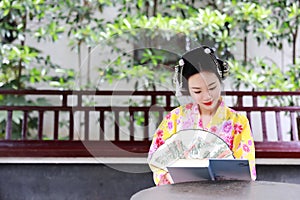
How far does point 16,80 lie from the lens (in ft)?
11.5

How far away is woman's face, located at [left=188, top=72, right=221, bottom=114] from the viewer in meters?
1.67

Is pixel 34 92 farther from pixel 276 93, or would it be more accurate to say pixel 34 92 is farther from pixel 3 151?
pixel 276 93

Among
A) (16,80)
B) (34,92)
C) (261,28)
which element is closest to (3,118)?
(16,80)

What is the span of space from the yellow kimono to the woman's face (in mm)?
40

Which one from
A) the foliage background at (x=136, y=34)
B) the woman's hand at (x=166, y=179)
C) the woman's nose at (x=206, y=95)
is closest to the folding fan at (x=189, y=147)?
the woman's hand at (x=166, y=179)

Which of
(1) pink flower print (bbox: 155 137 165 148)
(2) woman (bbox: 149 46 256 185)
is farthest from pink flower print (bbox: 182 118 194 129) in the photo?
(1) pink flower print (bbox: 155 137 165 148)

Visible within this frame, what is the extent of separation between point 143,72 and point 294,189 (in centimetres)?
215

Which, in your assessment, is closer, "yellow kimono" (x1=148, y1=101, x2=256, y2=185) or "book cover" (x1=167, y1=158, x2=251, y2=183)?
"book cover" (x1=167, y1=158, x2=251, y2=183)

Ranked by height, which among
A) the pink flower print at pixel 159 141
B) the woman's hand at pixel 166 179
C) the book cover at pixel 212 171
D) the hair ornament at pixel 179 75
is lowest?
the woman's hand at pixel 166 179

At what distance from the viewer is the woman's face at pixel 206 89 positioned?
5.47 feet

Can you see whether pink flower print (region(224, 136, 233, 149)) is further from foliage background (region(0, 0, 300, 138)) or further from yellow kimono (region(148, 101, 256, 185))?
foliage background (region(0, 0, 300, 138))

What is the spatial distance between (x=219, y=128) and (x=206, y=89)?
17 centimetres

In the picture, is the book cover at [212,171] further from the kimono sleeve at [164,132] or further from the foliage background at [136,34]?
the foliage background at [136,34]

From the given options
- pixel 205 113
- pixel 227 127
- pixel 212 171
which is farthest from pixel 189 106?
pixel 212 171
